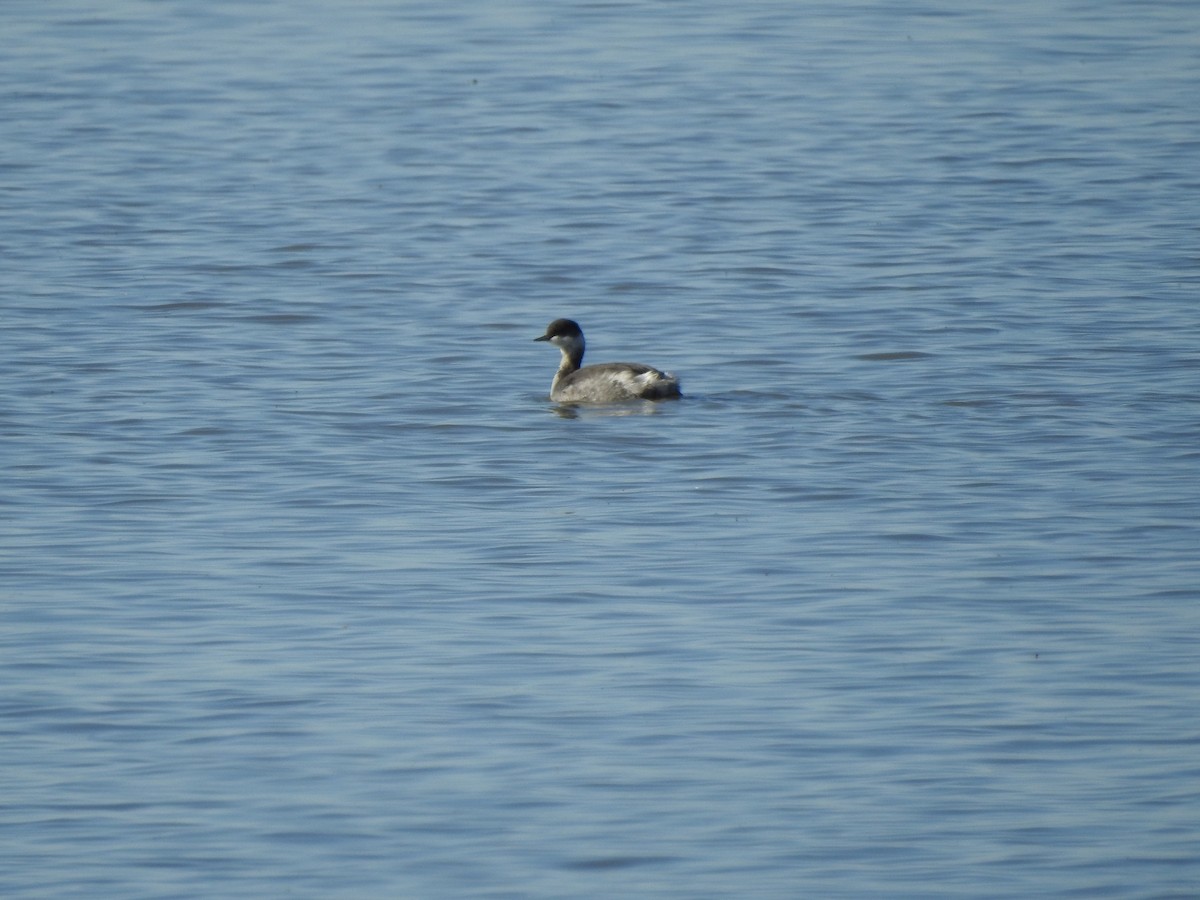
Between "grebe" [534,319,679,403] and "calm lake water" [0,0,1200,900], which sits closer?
"calm lake water" [0,0,1200,900]

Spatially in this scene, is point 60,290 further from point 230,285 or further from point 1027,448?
point 1027,448

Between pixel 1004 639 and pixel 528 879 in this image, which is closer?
pixel 528 879

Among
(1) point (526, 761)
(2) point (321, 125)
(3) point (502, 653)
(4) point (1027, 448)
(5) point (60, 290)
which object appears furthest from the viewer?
(2) point (321, 125)

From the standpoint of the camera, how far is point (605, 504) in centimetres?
1097

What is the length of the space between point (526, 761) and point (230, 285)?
10.3 meters

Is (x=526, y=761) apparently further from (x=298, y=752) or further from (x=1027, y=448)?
(x=1027, y=448)

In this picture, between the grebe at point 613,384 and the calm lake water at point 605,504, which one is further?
the grebe at point 613,384

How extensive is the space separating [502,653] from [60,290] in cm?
940

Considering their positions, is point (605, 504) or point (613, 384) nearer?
point (605, 504)

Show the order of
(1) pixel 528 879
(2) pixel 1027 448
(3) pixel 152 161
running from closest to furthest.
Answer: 1. (1) pixel 528 879
2. (2) pixel 1027 448
3. (3) pixel 152 161

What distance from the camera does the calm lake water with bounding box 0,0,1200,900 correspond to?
705 cm

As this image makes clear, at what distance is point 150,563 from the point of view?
982cm

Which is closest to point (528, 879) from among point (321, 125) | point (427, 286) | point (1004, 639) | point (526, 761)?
point (526, 761)

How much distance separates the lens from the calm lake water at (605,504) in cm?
705
